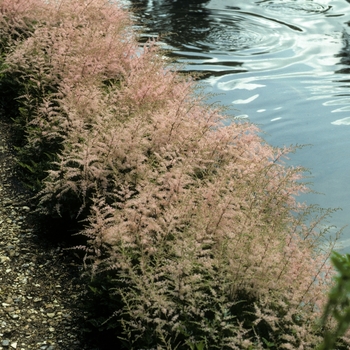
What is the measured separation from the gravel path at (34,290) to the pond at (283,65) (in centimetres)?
261

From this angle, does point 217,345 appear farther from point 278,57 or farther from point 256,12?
point 256,12

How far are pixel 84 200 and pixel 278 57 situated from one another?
22.8ft

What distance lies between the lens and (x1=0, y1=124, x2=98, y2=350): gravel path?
337cm

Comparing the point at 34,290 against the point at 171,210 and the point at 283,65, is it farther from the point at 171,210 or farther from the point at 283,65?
the point at 283,65

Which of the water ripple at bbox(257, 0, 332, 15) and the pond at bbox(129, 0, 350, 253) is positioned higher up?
the water ripple at bbox(257, 0, 332, 15)

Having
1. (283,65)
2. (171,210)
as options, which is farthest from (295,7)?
(171,210)

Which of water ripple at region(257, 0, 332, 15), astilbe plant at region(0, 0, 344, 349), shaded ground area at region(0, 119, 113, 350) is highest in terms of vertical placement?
water ripple at region(257, 0, 332, 15)

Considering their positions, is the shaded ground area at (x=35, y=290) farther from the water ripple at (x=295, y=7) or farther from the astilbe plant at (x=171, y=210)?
the water ripple at (x=295, y=7)

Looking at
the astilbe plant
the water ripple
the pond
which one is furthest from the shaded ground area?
the water ripple

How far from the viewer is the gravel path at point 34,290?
→ 337 cm

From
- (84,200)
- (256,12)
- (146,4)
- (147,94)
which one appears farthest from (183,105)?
(146,4)

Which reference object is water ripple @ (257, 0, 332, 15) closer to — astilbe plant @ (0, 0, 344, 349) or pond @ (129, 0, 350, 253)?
pond @ (129, 0, 350, 253)

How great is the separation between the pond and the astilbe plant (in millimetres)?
1136

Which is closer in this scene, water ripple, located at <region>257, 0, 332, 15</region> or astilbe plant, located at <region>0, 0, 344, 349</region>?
astilbe plant, located at <region>0, 0, 344, 349</region>
